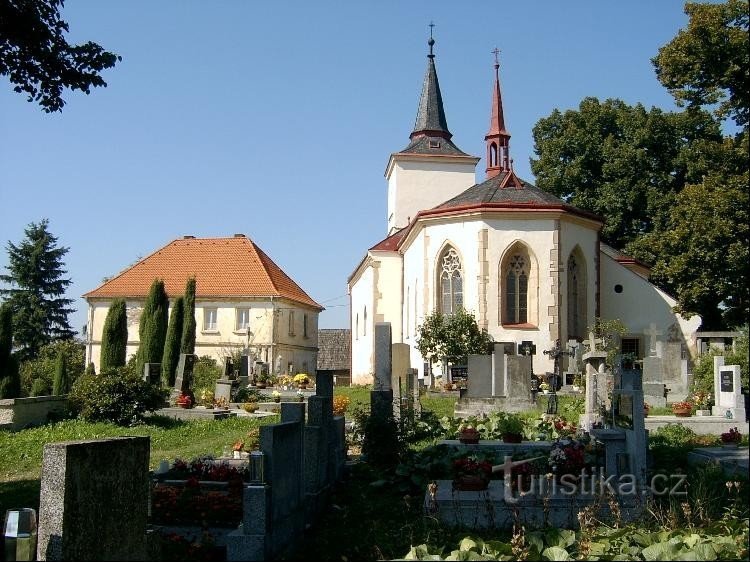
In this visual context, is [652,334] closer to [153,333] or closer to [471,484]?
[153,333]

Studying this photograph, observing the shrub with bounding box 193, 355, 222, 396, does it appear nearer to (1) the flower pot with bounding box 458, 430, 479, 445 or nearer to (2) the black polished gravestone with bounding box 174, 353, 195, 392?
(2) the black polished gravestone with bounding box 174, 353, 195, 392

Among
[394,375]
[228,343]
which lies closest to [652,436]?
[394,375]

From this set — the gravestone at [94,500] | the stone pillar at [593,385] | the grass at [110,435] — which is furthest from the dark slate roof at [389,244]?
the gravestone at [94,500]

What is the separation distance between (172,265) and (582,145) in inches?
961

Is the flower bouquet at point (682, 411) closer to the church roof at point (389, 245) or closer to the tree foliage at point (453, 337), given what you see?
the tree foliage at point (453, 337)

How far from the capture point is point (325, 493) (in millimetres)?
9969

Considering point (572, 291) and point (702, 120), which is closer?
point (572, 291)

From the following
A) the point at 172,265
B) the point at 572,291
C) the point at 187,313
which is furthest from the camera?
the point at 172,265

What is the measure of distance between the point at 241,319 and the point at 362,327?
23.1ft

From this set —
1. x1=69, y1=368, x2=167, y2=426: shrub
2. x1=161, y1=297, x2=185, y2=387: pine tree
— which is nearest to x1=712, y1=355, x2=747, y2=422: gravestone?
x1=69, y1=368, x2=167, y2=426: shrub

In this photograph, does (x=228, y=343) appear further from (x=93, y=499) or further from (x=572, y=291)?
(x=93, y=499)

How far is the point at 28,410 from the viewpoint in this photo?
19906 millimetres

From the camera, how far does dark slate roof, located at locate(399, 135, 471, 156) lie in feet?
151

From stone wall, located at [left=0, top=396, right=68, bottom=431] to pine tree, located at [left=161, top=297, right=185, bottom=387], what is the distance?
38.7 feet
